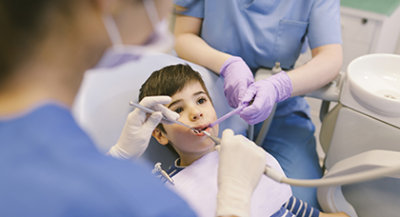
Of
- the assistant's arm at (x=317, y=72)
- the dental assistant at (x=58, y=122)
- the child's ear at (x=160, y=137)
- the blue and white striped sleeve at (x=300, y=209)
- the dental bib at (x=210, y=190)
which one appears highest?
the dental assistant at (x=58, y=122)

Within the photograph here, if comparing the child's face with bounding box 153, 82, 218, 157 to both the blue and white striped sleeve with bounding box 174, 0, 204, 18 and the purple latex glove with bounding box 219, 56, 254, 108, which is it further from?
the blue and white striped sleeve with bounding box 174, 0, 204, 18

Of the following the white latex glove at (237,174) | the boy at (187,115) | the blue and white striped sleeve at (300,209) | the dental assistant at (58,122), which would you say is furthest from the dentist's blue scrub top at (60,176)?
the blue and white striped sleeve at (300,209)

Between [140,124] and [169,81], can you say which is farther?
[169,81]

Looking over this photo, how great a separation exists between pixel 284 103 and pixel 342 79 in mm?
282

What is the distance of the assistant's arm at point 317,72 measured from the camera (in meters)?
1.20

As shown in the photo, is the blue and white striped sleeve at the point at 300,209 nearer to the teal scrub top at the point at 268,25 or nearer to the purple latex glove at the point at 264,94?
the purple latex glove at the point at 264,94

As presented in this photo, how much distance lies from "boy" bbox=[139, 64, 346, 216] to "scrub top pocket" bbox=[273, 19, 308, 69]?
0.37m

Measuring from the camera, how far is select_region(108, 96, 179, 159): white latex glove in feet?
3.38

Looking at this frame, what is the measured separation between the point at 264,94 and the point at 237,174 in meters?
0.45

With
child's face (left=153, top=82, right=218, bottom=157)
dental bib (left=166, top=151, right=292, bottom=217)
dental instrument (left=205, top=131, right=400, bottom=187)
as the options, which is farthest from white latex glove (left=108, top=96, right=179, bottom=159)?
dental instrument (left=205, top=131, right=400, bottom=187)

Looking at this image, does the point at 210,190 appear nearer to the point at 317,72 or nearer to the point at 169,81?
the point at 169,81

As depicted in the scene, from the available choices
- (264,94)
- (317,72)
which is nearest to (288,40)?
(317,72)

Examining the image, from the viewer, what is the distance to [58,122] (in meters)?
0.46

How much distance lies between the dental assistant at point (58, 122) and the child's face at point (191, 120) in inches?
23.6
